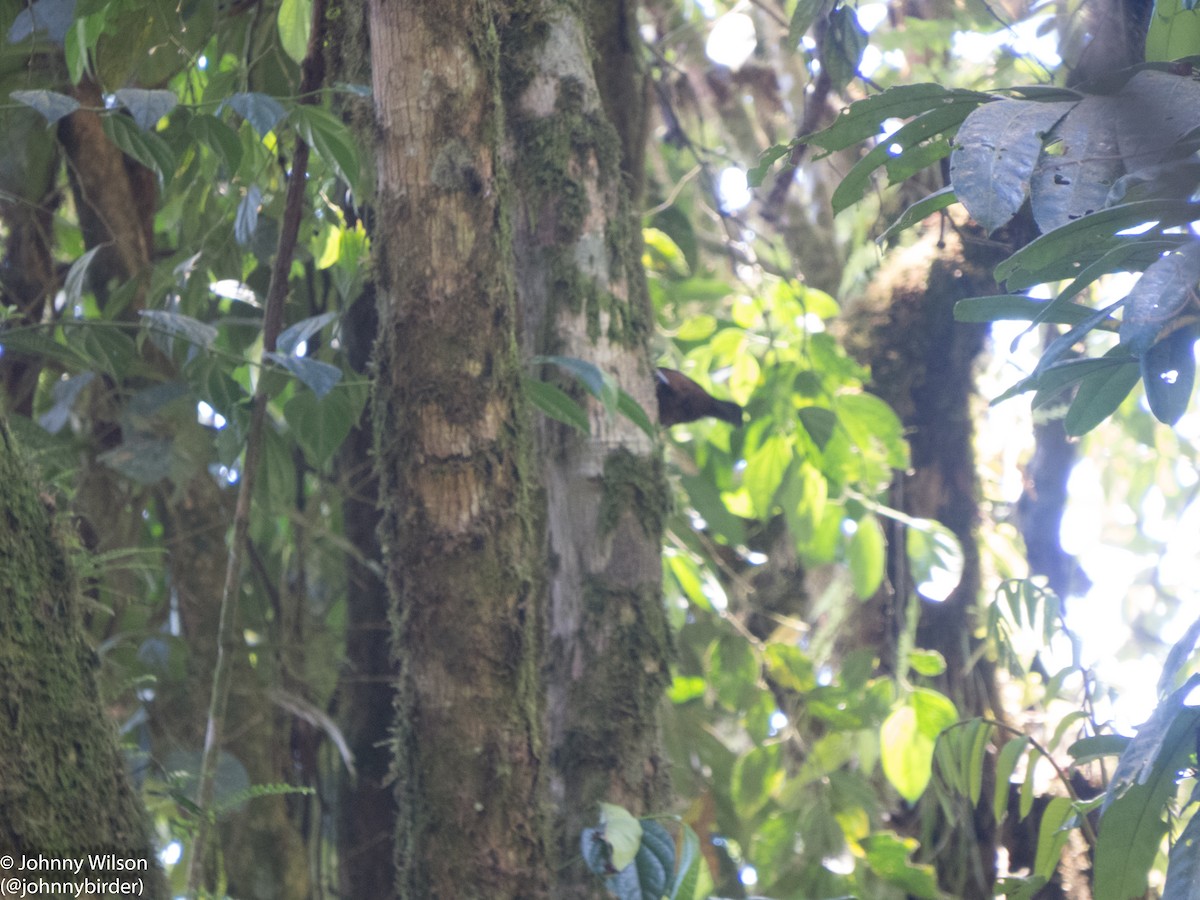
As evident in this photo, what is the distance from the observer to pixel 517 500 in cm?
98

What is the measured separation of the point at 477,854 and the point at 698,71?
2.56 meters

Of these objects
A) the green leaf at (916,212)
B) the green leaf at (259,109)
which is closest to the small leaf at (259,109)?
the green leaf at (259,109)

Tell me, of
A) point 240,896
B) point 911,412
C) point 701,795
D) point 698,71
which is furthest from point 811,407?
point 698,71

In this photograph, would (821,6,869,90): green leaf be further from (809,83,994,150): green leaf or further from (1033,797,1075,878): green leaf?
(1033,797,1075,878): green leaf

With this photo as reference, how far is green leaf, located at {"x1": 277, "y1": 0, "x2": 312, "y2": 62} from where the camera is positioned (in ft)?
4.37

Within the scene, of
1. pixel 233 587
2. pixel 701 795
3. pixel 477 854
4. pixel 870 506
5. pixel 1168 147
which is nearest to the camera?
pixel 1168 147

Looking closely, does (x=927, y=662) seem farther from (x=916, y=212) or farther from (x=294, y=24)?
(x=294, y=24)

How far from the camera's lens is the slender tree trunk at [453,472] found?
92 centimetres

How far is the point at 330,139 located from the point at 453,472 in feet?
1.29

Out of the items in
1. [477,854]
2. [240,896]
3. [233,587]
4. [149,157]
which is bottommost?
[240,896]

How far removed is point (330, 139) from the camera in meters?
1.10

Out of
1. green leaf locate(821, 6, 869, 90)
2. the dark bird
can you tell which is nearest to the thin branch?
the dark bird

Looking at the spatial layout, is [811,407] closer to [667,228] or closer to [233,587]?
[667,228]

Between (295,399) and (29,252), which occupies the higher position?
(29,252)
